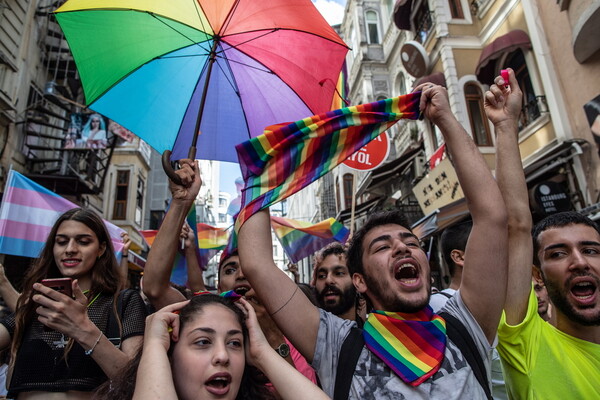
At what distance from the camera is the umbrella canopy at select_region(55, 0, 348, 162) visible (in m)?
3.33

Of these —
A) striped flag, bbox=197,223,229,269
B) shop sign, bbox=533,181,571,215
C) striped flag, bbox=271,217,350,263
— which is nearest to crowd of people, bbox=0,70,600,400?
striped flag, bbox=271,217,350,263

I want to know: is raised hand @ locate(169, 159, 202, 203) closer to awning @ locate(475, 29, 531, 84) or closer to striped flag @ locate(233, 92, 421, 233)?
striped flag @ locate(233, 92, 421, 233)

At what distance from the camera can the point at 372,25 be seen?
22.2 meters

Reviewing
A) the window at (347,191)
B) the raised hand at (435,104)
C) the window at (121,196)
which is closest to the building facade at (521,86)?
the raised hand at (435,104)

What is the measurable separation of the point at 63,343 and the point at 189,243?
163cm

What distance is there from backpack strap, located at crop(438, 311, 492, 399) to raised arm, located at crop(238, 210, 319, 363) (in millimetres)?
633

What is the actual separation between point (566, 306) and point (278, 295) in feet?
5.16

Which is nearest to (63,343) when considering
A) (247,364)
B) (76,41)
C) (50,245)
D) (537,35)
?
(50,245)

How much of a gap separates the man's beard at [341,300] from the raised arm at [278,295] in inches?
76.6

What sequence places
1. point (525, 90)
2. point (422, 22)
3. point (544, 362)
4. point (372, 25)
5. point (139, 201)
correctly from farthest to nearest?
point (139, 201)
point (372, 25)
point (422, 22)
point (525, 90)
point (544, 362)

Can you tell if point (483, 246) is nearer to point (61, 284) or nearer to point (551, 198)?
point (61, 284)

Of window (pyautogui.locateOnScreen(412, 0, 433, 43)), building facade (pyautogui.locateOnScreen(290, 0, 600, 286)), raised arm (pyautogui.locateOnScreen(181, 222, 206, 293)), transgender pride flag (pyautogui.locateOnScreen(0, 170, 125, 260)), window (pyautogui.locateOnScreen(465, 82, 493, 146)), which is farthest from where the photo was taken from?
window (pyautogui.locateOnScreen(412, 0, 433, 43))

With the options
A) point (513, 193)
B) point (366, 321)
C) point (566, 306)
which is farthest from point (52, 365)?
point (566, 306)

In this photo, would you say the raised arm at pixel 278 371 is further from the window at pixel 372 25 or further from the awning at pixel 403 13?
the window at pixel 372 25
